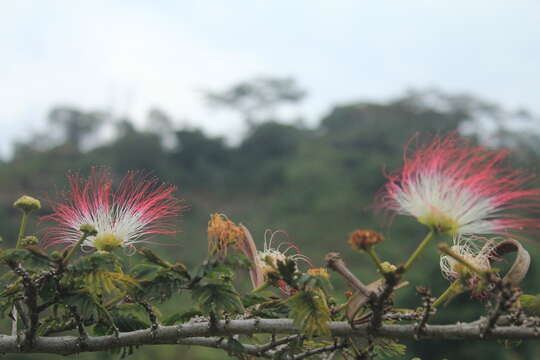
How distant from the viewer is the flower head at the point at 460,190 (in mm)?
1862

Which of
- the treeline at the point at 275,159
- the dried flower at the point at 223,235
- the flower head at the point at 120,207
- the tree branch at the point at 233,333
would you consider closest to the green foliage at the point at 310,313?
the tree branch at the point at 233,333

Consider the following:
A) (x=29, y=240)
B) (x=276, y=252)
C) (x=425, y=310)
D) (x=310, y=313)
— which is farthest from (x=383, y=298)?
(x=29, y=240)

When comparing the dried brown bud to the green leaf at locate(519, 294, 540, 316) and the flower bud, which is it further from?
the flower bud

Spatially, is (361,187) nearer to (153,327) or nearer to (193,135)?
(193,135)

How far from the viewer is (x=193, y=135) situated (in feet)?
178

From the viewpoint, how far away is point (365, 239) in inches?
64.6

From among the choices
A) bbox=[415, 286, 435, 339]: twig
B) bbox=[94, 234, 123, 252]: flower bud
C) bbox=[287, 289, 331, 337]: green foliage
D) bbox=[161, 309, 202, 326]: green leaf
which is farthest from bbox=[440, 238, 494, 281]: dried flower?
bbox=[94, 234, 123, 252]: flower bud

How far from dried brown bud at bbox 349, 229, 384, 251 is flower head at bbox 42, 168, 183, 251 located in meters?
0.90

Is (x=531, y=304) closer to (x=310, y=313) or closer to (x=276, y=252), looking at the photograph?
(x=310, y=313)

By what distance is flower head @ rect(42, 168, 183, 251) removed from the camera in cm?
233

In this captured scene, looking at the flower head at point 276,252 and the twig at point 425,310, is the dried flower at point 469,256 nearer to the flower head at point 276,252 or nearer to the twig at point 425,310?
the twig at point 425,310

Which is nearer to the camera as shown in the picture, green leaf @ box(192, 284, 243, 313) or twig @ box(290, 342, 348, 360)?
green leaf @ box(192, 284, 243, 313)

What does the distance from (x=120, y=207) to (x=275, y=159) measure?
53.2m

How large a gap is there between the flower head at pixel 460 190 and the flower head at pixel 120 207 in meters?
0.94
